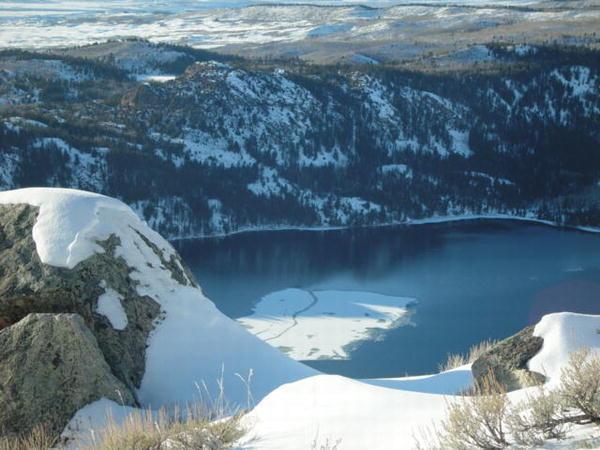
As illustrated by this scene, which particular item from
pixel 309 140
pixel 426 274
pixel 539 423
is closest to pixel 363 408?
pixel 539 423

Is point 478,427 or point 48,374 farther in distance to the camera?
point 48,374

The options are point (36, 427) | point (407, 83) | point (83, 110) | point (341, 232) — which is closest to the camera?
point (36, 427)

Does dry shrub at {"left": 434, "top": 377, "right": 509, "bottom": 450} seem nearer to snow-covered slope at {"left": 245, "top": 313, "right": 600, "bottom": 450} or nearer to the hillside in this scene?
snow-covered slope at {"left": 245, "top": 313, "right": 600, "bottom": 450}

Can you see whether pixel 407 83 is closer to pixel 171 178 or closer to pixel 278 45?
pixel 171 178

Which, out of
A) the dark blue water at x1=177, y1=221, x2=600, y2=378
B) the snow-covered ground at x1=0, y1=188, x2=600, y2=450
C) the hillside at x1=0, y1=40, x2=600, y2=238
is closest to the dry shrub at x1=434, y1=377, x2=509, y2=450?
the snow-covered ground at x1=0, y1=188, x2=600, y2=450

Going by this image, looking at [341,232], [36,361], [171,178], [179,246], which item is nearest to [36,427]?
[36,361]

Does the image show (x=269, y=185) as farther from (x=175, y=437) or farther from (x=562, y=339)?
(x=175, y=437)
